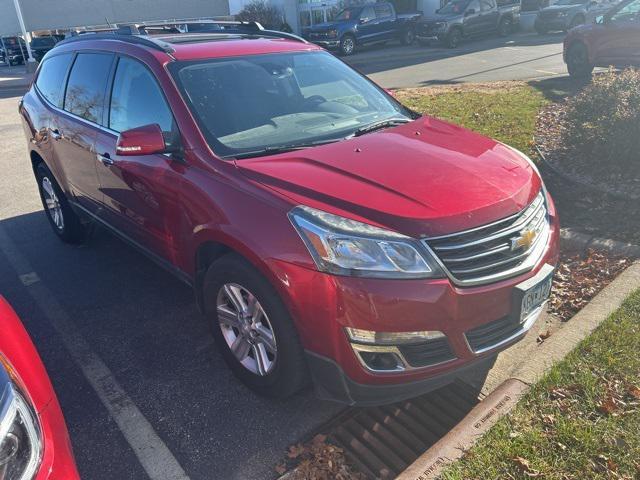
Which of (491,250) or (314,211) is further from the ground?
(314,211)

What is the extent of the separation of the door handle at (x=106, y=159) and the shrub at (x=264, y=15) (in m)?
23.1

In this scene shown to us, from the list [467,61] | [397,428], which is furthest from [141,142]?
[467,61]

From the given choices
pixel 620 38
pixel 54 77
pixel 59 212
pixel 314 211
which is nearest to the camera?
pixel 314 211

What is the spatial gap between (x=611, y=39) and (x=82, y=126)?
35.6ft

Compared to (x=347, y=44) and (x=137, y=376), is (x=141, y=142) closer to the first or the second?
(x=137, y=376)

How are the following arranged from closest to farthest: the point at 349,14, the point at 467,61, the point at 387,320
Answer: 1. the point at 387,320
2. the point at 467,61
3. the point at 349,14

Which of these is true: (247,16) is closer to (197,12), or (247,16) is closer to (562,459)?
(197,12)

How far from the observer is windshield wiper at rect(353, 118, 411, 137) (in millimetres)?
3486

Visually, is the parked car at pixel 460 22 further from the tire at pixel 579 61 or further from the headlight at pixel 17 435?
the headlight at pixel 17 435

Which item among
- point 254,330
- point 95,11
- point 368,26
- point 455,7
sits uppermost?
point 95,11

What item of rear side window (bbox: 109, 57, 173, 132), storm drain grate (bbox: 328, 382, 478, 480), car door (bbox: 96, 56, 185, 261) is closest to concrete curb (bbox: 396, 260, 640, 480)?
storm drain grate (bbox: 328, 382, 478, 480)

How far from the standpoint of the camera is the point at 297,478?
2.57 m

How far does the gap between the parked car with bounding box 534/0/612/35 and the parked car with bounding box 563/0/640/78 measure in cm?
1108

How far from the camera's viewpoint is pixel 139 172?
3.62 meters
